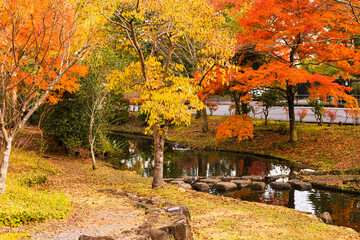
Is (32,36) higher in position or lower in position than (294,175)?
higher

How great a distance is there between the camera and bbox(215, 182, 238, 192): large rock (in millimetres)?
15195

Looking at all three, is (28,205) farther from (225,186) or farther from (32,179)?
(225,186)

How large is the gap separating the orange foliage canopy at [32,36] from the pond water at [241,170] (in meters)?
7.73

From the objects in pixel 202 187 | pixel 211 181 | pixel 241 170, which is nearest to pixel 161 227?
pixel 202 187

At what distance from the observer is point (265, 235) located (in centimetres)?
812

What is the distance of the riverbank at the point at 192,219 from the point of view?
21.4 feet

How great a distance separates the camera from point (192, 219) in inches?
353

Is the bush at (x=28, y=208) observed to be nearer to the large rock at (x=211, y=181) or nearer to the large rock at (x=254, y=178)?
the large rock at (x=211, y=181)

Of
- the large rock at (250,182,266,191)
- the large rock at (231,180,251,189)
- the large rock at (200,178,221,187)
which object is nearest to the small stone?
the large rock at (250,182,266,191)

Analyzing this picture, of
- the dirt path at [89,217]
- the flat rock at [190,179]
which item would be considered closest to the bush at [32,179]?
the dirt path at [89,217]

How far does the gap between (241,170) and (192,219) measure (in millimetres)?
11110

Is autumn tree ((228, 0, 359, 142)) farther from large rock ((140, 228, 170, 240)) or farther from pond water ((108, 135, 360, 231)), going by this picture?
large rock ((140, 228, 170, 240))

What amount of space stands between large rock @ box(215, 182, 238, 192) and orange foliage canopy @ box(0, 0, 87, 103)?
811 cm

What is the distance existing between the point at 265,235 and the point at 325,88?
1383cm
